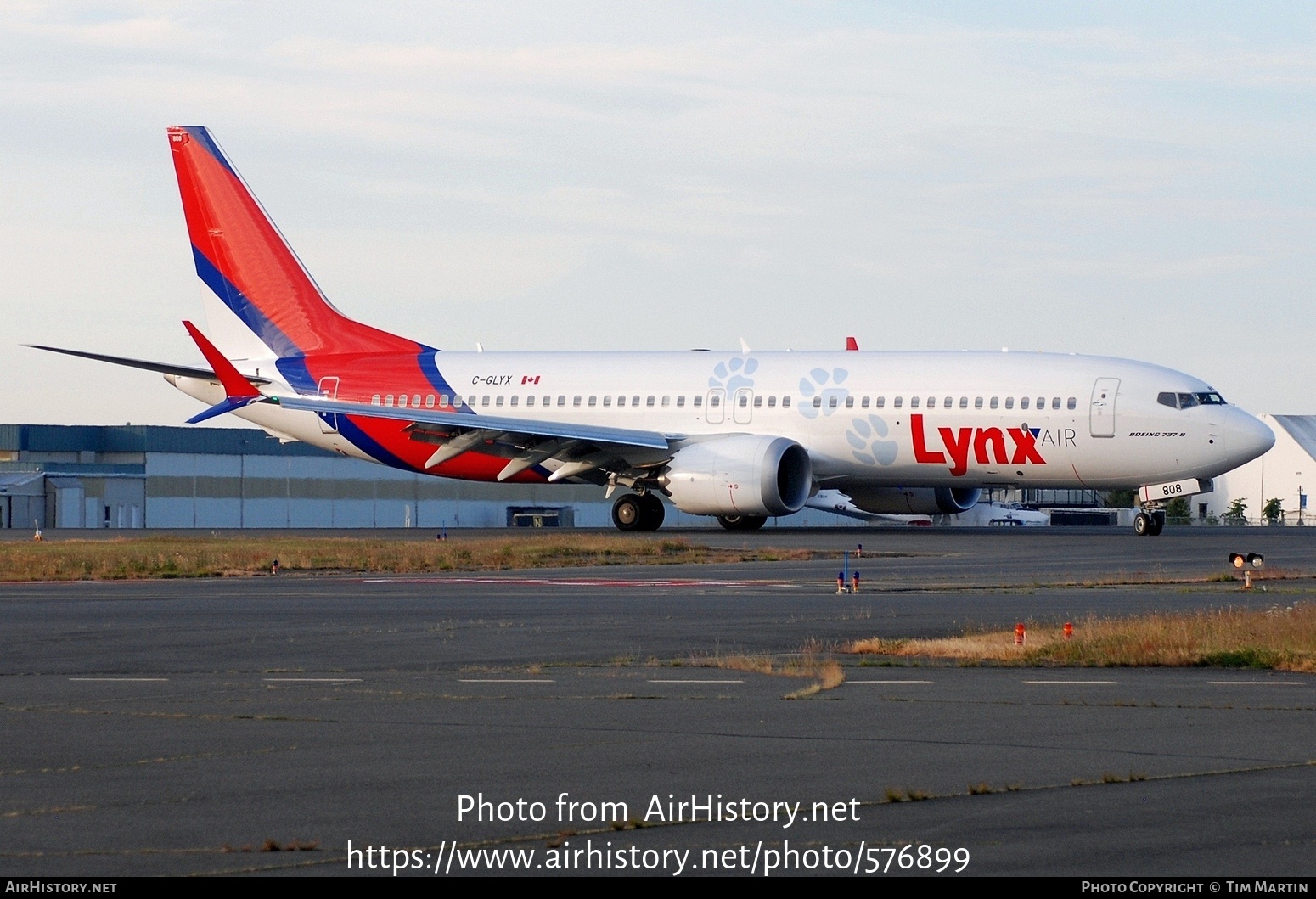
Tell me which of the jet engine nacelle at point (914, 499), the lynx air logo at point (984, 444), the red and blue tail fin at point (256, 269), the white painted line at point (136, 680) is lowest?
the white painted line at point (136, 680)

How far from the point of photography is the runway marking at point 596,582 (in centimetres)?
Answer: 2639

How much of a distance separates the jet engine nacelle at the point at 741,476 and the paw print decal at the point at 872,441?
1184 mm

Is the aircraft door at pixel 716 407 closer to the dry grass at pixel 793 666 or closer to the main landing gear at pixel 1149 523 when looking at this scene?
the main landing gear at pixel 1149 523

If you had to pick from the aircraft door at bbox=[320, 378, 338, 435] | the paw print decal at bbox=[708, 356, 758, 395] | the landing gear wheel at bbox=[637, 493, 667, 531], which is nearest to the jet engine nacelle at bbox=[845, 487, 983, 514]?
the paw print decal at bbox=[708, 356, 758, 395]

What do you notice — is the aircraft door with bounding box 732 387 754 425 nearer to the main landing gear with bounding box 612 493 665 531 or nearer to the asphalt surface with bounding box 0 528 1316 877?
the main landing gear with bounding box 612 493 665 531

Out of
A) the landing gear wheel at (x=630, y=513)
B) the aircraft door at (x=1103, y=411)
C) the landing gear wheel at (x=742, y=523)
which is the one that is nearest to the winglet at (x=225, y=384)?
the landing gear wheel at (x=630, y=513)

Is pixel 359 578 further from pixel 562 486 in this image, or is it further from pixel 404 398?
pixel 562 486

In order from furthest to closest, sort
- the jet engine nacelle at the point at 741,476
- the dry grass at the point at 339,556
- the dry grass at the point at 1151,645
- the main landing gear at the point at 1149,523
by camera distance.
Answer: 1. the main landing gear at the point at 1149,523
2. the jet engine nacelle at the point at 741,476
3. the dry grass at the point at 339,556
4. the dry grass at the point at 1151,645

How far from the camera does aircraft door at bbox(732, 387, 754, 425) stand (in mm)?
43656

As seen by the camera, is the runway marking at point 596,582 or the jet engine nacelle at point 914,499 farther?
the jet engine nacelle at point 914,499

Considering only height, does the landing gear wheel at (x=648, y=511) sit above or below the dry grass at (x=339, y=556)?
above

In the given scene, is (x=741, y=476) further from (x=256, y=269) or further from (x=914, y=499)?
(x=256, y=269)

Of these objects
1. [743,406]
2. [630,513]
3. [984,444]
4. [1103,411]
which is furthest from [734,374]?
[1103,411]

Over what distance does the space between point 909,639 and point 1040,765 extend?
24.0ft
